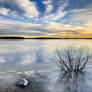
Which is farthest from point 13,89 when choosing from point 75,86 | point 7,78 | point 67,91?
point 75,86

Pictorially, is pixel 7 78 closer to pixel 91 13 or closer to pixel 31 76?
pixel 31 76

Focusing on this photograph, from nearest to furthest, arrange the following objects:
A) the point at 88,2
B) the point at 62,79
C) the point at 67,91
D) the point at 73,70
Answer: the point at 67,91 < the point at 62,79 < the point at 73,70 < the point at 88,2

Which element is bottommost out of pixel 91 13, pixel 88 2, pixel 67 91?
pixel 67 91

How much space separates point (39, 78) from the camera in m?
5.19

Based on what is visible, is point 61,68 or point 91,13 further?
point 91,13

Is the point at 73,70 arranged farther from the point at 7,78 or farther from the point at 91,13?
the point at 91,13

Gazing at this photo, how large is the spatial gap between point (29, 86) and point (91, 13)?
8.79m

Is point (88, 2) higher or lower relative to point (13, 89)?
higher

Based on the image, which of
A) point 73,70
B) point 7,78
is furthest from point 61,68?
point 7,78

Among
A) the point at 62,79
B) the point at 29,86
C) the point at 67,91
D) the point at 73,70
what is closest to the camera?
the point at 67,91

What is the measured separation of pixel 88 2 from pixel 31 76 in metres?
7.69

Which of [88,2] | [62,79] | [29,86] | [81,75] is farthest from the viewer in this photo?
[88,2]

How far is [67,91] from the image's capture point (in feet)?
13.1

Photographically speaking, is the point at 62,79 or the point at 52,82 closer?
the point at 52,82
